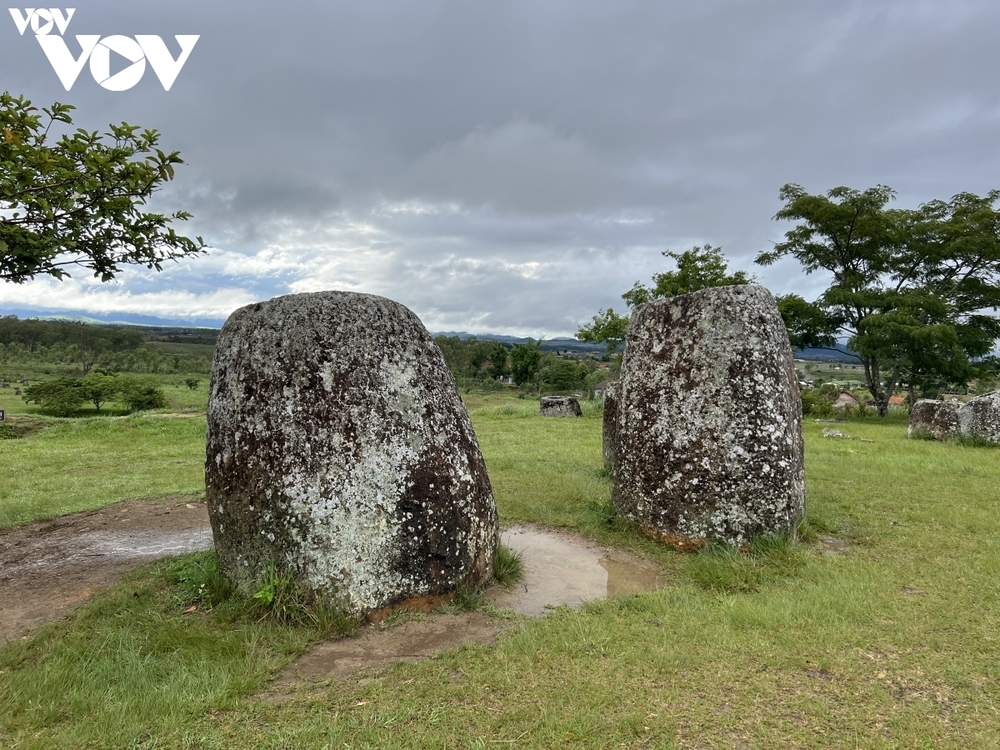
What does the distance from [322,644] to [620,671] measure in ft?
7.29

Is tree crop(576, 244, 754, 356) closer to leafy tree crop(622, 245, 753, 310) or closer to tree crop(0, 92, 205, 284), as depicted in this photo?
leafy tree crop(622, 245, 753, 310)

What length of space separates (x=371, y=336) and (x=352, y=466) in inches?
46.5

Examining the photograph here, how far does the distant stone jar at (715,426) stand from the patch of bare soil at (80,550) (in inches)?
217

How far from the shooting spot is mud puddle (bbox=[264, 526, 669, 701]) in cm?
422

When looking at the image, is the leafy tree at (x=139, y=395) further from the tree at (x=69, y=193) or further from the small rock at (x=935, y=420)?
the small rock at (x=935, y=420)

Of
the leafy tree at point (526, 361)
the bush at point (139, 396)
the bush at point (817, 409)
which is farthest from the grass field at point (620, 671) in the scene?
the leafy tree at point (526, 361)

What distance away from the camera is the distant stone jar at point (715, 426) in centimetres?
673

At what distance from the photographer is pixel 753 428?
22.2ft

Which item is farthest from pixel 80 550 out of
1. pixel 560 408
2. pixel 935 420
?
pixel 560 408

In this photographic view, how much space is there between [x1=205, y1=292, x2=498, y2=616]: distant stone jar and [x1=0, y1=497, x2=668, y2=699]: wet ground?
0.43m

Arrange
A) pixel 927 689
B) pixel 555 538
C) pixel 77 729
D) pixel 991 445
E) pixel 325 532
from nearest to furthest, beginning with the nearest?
pixel 77 729
pixel 927 689
pixel 325 532
pixel 555 538
pixel 991 445

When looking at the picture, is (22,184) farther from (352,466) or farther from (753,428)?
(753,428)

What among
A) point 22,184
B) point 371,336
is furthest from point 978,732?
point 22,184

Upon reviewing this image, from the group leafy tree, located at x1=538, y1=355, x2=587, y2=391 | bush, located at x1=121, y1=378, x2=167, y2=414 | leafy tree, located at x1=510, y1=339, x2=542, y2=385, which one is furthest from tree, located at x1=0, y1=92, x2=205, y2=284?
leafy tree, located at x1=510, y1=339, x2=542, y2=385
